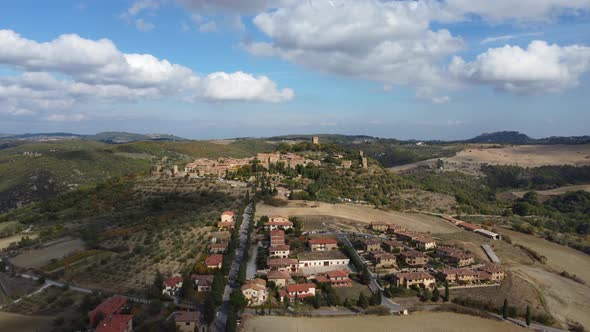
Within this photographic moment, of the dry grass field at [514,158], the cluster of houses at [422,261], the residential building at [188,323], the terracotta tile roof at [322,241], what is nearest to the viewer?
the residential building at [188,323]

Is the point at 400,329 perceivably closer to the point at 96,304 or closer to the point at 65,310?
the point at 96,304

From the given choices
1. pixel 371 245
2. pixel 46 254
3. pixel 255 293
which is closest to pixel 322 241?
pixel 371 245

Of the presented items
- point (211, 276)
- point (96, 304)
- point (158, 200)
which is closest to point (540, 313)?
point (211, 276)

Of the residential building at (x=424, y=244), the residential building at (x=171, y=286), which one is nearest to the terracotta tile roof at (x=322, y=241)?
the residential building at (x=424, y=244)

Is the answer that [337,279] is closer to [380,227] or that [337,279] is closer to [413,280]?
[413,280]

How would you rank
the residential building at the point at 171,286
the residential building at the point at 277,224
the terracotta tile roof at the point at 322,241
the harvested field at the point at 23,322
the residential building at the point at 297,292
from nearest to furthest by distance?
the harvested field at the point at 23,322
the residential building at the point at 297,292
the residential building at the point at 171,286
the terracotta tile roof at the point at 322,241
the residential building at the point at 277,224

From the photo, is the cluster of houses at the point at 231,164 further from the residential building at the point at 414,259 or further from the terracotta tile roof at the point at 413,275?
the terracotta tile roof at the point at 413,275

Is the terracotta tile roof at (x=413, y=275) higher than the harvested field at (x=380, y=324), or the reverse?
the terracotta tile roof at (x=413, y=275)
